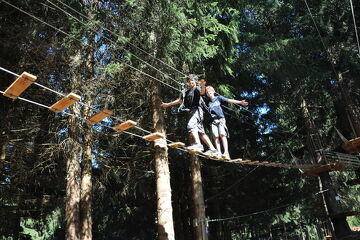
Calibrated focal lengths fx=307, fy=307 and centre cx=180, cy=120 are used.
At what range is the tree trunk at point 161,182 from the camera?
19.8 feet

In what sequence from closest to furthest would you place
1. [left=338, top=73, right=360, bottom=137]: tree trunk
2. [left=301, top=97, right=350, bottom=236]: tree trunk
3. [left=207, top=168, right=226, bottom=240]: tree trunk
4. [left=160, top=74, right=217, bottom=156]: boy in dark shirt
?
1. [left=160, top=74, right=217, bottom=156]: boy in dark shirt
2. [left=301, top=97, right=350, bottom=236]: tree trunk
3. [left=338, top=73, right=360, bottom=137]: tree trunk
4. [left=207, top=168, right=226, bottom=240]: tree trunk

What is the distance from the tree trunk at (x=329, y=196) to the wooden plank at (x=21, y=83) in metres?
10.1

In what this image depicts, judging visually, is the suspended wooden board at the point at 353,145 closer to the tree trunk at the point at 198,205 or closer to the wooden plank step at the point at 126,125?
the tree trunk at the point at 198,205

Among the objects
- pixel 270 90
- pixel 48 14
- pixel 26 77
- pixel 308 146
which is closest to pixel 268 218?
pixel 308 146

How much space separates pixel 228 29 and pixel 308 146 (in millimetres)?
5746

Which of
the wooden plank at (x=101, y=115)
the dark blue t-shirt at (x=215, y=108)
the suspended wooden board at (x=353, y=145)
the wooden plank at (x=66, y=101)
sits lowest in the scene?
the wooden plank at (x=101, y=115)

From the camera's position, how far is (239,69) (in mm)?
9961

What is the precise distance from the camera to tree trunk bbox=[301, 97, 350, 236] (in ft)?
32.6

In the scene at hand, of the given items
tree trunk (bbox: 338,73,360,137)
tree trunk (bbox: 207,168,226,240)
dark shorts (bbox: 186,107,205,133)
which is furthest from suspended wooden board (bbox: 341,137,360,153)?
tree trunk (bbox: 207,168,226,240)

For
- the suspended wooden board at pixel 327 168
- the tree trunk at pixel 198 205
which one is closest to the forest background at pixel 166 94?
the suspended wooden board at pixel 327 168

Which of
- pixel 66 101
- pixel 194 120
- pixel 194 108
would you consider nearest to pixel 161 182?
pixel 194 120

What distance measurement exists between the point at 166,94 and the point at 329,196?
6761mm

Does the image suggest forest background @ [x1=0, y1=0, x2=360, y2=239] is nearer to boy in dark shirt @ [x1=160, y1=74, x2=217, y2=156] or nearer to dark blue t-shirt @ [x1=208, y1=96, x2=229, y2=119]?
boy in dark shirt @ [x1=160, y1=74, x2=217, y2=156]

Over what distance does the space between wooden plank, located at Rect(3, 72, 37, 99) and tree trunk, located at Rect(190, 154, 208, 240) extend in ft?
18.5
